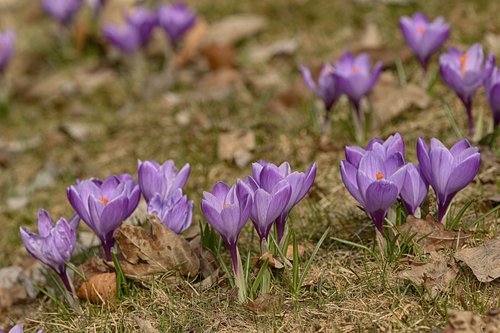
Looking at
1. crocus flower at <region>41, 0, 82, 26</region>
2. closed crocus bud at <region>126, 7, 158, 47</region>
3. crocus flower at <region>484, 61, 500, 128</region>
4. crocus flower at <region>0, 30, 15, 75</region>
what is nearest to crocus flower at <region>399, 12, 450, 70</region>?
crocus flower at <region>484, 61, 500, 128</region>

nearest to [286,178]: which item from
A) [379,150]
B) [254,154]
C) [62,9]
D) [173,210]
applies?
[379,150]

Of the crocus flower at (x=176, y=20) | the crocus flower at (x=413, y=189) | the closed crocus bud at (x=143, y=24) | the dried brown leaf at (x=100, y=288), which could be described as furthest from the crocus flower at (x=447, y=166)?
the closed crocus bud at (x=143, y=24)

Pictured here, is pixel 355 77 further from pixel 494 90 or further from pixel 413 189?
pixel 413 189

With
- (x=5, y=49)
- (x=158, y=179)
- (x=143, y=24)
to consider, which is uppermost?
(x=158, y=179)

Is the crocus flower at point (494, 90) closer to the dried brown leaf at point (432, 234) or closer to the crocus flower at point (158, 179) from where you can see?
the dried brown leaf at point (432, 234)

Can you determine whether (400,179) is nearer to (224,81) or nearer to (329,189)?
(329,189)
